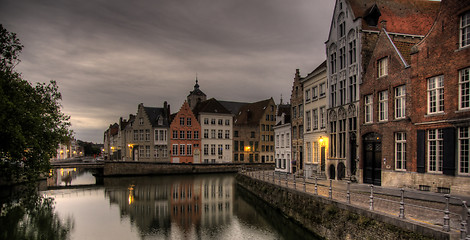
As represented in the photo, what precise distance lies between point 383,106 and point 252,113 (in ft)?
184

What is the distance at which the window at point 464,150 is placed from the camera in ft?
53.6

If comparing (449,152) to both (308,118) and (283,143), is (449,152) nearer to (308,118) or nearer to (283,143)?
(308,118)

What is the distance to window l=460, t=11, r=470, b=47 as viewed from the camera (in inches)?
656

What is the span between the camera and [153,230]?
20000 mm

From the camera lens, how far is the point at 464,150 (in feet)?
54.1

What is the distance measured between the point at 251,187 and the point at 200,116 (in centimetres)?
3851

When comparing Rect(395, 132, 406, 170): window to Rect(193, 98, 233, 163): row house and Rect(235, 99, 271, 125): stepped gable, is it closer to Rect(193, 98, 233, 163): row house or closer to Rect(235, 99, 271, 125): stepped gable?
Rect(193, 98, 233, 163): row house

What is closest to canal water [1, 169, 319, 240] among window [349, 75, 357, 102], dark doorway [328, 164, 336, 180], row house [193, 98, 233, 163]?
dark doorway [328, 164, 336, 180]

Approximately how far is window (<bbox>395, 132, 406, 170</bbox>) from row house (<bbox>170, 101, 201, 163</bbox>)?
49.7m

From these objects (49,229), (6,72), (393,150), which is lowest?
(49,229)

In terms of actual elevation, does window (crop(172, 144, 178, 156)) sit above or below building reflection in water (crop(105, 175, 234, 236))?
above

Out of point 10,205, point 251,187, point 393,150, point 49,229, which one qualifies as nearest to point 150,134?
point 251,187

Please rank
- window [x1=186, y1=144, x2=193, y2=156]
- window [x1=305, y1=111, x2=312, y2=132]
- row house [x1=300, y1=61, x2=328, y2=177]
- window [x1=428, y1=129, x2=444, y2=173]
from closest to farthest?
window [x1=428, y1=129, x2=444, y2=173] < row house [x1=300, y1=61, x2=328, y2=177] < window [x1=305, y1=111, x2=312, y2=132] < window [x1=186, y1=144, x2=193, y2=156]

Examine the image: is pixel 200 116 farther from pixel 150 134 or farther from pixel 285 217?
pixel 285 217
